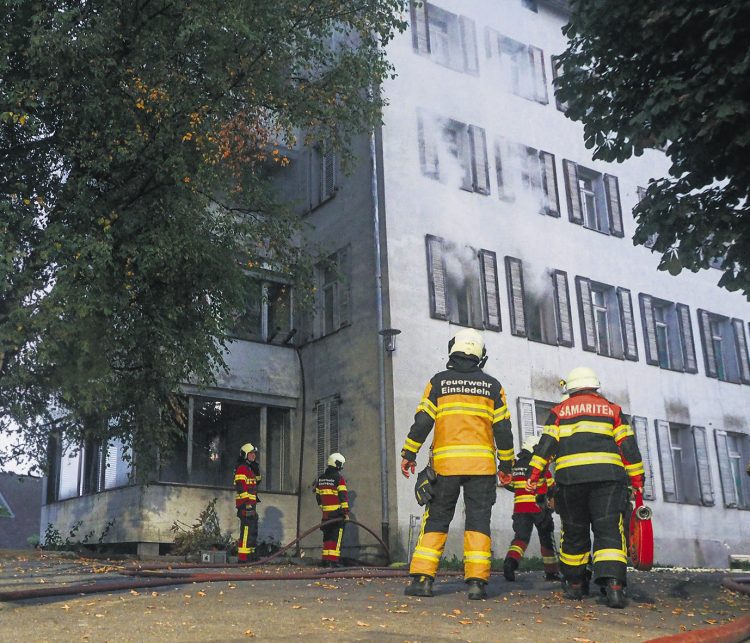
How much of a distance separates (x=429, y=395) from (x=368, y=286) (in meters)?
9.98

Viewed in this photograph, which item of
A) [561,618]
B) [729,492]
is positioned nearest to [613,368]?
[729,492]

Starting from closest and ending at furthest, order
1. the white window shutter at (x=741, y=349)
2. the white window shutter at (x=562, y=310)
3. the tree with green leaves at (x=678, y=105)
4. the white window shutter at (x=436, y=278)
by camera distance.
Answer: the tree with green leaves at (x=678, y=105), the white window shutter at (x=436, y=278), the white window shutter at (x=562, y=310), the white window shutter at (x=741, y=349)

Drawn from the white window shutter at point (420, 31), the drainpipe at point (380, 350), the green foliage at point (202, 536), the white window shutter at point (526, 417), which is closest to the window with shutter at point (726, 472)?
the white window shutter at point (526, 417)

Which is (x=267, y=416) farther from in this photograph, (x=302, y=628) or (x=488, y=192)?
(x=302, y=628)

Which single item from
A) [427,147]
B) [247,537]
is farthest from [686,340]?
[247,537]

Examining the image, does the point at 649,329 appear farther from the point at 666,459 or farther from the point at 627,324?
the point at 666,459

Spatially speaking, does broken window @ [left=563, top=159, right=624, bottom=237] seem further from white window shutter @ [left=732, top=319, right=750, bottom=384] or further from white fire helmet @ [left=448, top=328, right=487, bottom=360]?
white fire helmet @ [left=448, top=328, right=487, bottom=360]

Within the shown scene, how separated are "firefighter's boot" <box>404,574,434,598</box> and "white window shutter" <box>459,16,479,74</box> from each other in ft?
49.0

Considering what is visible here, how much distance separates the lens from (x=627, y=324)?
21.3 m

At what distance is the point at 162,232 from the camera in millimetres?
10859

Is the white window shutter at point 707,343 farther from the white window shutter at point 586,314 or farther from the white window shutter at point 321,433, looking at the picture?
the white window shutter at point 321,433

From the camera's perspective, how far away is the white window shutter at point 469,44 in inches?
806

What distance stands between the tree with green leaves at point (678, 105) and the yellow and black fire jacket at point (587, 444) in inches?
110

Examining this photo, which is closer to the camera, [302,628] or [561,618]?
[302,628]
